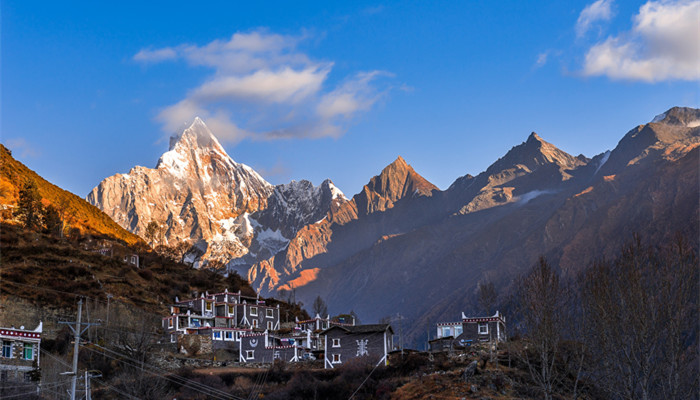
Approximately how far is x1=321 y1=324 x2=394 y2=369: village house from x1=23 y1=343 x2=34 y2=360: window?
1138 inches

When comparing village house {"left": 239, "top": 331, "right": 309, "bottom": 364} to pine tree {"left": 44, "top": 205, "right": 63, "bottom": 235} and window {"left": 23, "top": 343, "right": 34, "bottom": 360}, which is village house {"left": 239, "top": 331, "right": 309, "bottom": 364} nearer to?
window {"left": 23, "top": 343, "right": 34, "bottom": 360}

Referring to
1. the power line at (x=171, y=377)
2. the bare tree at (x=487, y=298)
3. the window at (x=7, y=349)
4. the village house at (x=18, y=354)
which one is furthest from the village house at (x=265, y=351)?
the bare tree at (x=487, y=298)

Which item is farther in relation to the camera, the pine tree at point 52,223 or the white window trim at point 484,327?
the pine tree at point 52,223

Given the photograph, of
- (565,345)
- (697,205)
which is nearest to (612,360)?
(565,345)

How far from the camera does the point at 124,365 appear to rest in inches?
2699

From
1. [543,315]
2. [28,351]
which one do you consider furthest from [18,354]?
[543,315]

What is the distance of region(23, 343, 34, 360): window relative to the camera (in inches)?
2438

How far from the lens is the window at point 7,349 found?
59838mm

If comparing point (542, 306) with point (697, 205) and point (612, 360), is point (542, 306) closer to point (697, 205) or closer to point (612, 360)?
point (612, 360)

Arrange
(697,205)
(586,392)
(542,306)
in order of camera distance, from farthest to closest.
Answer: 1. (697,205)
2. (586,392)
3. (542,306)

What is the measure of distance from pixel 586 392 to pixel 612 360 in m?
10.9

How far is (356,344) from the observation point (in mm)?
73438

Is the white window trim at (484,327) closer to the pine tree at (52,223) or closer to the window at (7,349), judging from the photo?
the window at (7,349)

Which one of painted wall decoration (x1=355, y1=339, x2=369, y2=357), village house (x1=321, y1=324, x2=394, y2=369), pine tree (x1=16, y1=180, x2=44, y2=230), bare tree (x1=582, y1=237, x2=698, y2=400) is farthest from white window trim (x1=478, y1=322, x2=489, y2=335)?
pine tree (x1=16, y1=180, x2=44, y2=230)
